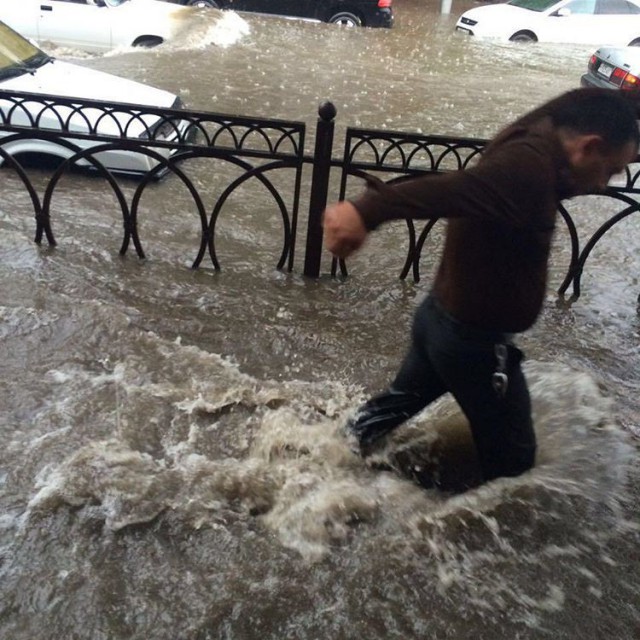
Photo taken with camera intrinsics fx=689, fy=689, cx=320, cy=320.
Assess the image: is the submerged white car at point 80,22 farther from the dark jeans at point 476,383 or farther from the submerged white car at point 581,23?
the dark jeans at point 476,383

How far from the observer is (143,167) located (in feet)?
20.8

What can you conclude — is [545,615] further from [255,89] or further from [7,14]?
[7,14]

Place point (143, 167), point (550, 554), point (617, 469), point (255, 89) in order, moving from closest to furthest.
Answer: point (550, 554), point (617, 469), point (143, 167), point (255, 89)

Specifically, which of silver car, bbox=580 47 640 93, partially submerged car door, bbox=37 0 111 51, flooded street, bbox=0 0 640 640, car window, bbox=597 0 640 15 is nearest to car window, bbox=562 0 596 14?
car window, bbox=597 0 640 15

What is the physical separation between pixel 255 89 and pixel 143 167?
4.97 m

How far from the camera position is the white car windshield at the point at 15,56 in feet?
21.0

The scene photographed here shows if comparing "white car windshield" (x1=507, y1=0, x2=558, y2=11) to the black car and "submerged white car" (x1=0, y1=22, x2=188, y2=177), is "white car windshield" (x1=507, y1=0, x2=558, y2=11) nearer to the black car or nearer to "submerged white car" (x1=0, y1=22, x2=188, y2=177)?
the black car

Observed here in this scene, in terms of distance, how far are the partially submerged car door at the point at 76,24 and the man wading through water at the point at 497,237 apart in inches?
417

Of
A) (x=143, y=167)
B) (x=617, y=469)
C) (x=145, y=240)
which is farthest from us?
(x=143, y=167)

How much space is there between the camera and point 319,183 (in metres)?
4.66

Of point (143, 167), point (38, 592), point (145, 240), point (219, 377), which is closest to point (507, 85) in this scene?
point (143, 167)

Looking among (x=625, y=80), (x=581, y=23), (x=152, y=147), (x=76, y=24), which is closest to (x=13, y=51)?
(x=152, y=147)

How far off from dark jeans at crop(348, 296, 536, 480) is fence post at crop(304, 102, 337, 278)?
2.14 m

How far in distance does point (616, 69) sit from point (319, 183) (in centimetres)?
781
